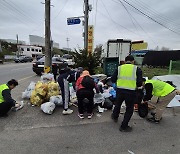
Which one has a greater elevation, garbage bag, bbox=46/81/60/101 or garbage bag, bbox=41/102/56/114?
garbage bag, bbox=46/81/60/101

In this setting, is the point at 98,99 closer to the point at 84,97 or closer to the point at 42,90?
the point at 84,97

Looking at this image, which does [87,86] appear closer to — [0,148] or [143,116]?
[143,116]

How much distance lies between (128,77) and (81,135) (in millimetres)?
1655

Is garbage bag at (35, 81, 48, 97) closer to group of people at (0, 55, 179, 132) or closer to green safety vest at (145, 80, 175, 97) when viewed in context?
group of people at (0, 55, 179, 132)

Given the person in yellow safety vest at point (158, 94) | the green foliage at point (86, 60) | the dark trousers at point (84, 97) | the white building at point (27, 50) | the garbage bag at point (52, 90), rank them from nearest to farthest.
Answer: the person in yellow safety vest at point (158, 94)
the dark trousers at point (84, 97)
the garbage bag at point (52, 90)
the green foliage at point (86, 60)
the white building at point (27, 50)

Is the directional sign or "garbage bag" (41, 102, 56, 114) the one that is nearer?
"garbage bag" (41, 102, 56, 114)

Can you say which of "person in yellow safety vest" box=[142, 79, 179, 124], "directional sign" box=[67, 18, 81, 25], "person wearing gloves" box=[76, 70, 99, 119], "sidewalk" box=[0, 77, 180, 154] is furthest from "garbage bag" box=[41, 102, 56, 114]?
"directional sign" box=[67, 18, 81, 25]

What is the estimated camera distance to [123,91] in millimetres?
4277

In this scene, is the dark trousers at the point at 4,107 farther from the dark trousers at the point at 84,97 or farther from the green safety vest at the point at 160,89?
the green safety vest at the point at 160,89

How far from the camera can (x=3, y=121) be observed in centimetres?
468

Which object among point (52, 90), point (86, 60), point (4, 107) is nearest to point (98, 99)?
point (52, 90)

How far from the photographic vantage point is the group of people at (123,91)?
13.8 ft

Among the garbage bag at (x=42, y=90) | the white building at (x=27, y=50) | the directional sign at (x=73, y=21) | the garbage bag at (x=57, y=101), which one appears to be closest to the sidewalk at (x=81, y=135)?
the garbage bag at (x=57, y=101)

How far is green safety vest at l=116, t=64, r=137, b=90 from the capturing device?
13.6ft
